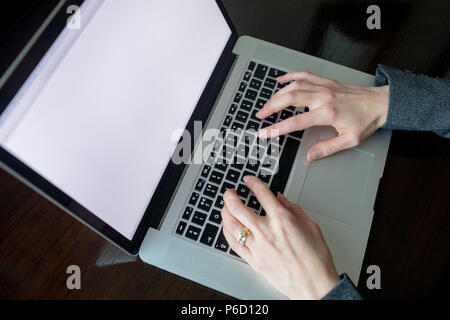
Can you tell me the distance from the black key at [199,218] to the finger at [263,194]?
0.30 feet

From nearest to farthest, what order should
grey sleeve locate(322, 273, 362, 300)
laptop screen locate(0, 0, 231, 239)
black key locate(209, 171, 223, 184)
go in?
laptop screen locate(0, 0, 231, 239) < grey sleeve locate(322, 273, 362, 300) < black key locate(209, 171, 223, 184)

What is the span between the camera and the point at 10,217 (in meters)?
0.57

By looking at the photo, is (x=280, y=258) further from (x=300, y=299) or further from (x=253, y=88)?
(x=253, y=88)

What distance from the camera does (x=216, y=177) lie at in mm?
573

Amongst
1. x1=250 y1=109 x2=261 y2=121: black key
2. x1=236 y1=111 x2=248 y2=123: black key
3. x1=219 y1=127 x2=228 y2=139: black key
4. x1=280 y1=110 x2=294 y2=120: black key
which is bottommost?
x1=219 y1=127 x2=228 y2=139: black key

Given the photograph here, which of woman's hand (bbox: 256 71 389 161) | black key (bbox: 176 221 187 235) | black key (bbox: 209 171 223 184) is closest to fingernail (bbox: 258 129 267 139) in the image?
woman's hand (bbox: 256 71 389 161)

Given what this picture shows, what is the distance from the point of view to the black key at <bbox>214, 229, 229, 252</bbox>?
1.73ft

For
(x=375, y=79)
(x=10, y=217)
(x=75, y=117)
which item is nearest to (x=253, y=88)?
(x=375, y=79)

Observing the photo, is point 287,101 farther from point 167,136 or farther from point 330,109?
point 167,136

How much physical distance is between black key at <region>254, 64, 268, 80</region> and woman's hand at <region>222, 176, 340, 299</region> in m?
0.26

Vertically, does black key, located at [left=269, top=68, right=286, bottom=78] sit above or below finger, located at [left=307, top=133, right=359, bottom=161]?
above

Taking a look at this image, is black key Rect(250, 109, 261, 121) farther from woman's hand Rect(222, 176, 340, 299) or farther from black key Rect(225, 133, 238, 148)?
woman's hand Rect(222, 176, 340, 299)

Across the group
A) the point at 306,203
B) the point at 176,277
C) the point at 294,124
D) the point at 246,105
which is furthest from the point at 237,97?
the point at 176,277

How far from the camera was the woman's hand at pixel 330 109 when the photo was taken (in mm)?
586
